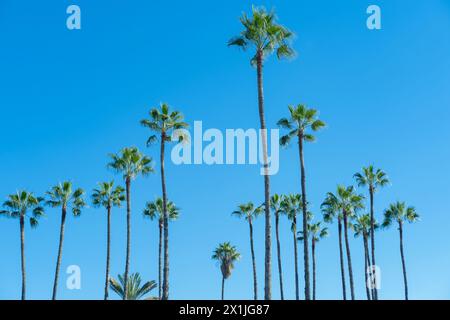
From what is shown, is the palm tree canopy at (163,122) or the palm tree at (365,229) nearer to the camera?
the palm tree canopy at (163,122)

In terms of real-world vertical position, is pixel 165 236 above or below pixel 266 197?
below

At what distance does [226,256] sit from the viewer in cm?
7988

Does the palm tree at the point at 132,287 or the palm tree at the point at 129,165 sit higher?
the palm tree at the point at 129,165

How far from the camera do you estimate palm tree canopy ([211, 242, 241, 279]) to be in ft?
261

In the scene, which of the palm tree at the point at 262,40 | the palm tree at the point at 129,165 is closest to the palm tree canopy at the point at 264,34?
the palm tree at the point at 262,40

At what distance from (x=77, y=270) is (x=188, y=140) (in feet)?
47.9

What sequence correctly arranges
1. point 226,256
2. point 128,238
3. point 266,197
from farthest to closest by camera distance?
point 226,256, point 128,238, point 266,197

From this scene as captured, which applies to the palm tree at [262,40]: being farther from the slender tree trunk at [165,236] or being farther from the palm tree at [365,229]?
the palm tree at [365,229]

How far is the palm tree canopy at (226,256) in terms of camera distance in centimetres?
7956

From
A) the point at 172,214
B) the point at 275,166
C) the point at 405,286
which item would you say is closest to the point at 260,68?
the point at 275,166

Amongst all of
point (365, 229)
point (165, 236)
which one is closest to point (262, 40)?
point (165, 236)

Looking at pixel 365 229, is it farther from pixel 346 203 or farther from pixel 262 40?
pixel 262 40

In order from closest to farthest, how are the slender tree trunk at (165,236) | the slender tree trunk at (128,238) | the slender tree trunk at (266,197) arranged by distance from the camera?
the slender tree trunk at (266,197), the slender tree trunk at (165,236), the slender tree trunk at (128,238)

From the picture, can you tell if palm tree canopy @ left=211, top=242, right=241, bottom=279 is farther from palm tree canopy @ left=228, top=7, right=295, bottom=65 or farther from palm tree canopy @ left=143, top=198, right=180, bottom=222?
palm tree canopy @ left=228, top=7, right=295, bottom=65
